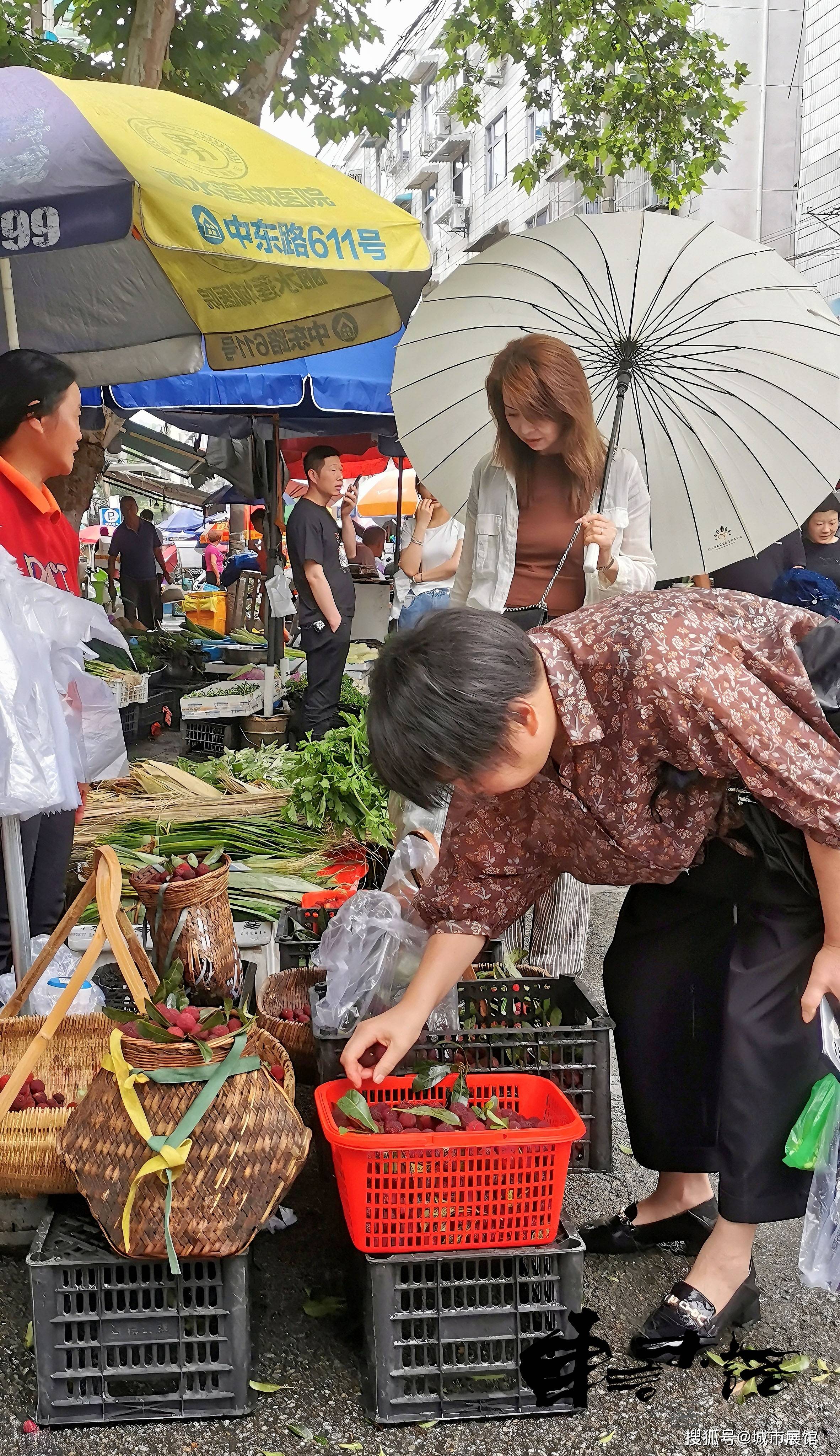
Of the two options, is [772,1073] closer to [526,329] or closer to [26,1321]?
[26,1321]

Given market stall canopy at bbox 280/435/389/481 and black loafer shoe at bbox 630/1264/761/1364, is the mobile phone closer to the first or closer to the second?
black loafer shoe at bbox 630/1264/761/1364

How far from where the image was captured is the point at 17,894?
8.89 feet

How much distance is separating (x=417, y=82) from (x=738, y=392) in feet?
133

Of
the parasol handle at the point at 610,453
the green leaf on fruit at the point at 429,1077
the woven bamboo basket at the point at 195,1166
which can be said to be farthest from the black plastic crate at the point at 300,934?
the parasol handle at the point at 610,453

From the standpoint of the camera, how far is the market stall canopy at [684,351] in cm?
342

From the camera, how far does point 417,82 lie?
38.1 meters

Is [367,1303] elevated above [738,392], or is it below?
below

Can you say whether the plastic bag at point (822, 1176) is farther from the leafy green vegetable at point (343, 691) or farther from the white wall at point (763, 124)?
the white wall at point (763, 124)

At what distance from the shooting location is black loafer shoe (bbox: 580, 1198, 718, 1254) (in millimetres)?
2578

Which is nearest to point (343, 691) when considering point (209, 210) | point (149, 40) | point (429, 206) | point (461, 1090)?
point (149, 40)

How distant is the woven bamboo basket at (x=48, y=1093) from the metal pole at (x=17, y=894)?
0.14 metres

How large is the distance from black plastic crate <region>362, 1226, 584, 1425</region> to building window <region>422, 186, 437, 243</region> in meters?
42.0

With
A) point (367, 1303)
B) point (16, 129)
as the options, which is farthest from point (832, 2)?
point (367, 1303)

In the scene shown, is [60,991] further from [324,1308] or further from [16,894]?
[324,1308]
